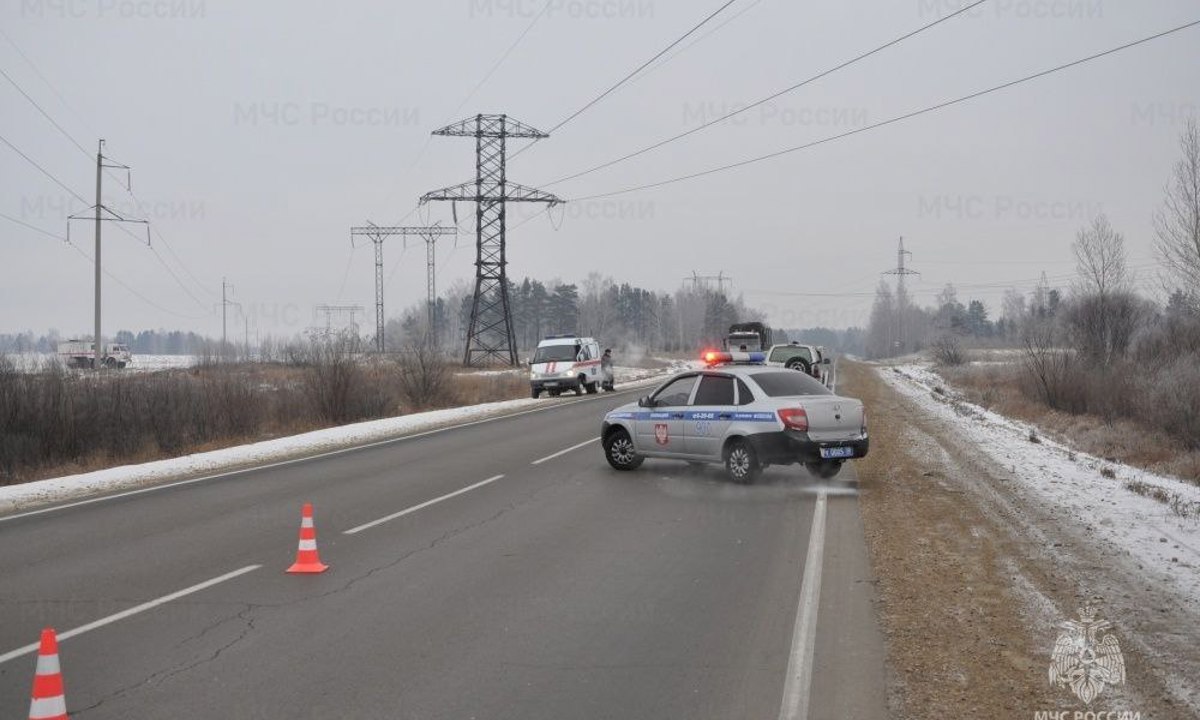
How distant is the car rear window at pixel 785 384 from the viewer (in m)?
13.0

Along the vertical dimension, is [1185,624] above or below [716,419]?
below

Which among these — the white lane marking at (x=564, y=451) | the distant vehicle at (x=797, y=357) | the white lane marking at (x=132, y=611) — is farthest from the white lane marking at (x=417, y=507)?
the distant vehicle at (x=797, y=357)

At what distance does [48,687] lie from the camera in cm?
409

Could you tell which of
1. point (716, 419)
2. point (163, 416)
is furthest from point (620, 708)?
point (163, 416)

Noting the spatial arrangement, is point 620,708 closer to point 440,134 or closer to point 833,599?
Result: point 833,599

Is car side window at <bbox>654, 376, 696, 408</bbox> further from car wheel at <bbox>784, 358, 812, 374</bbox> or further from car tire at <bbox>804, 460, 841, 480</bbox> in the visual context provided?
car wheel at <bbox>784, 358, 812, 374</bbox>

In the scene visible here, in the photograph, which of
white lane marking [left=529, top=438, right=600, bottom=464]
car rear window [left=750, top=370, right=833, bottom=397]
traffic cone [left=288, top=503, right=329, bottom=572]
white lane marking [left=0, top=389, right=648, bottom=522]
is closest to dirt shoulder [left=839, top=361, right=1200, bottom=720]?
car rear window [left=750, top=370, right=833, bottom=397]

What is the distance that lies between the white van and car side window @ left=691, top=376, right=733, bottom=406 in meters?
22.9

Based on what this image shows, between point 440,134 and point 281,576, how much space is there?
141 feet

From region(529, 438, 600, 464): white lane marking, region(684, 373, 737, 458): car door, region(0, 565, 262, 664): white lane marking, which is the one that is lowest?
region(529, 438, 600, 464): white lane marking

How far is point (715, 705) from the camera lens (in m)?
4.85

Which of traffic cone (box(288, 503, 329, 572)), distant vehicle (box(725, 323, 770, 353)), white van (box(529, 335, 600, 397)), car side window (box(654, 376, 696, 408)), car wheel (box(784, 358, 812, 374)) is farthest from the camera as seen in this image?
distant vehicle (box(725, 323, 770, 353))

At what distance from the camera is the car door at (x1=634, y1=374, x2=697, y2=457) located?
45.1 feet

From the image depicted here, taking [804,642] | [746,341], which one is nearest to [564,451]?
[804,642]
